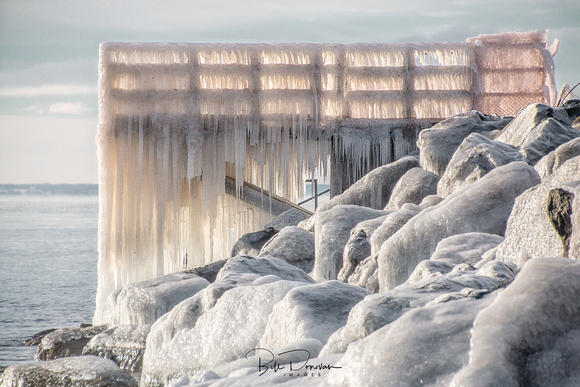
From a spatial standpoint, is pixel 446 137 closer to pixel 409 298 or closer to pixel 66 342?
pixel 66 342

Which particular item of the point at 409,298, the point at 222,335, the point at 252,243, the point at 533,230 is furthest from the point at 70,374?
the point at 252,243

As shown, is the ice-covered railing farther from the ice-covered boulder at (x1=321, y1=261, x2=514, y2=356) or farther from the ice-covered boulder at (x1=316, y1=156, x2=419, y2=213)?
A: the ice-covered boulder at (x1=321, y1=261, x2=514, y2=356)

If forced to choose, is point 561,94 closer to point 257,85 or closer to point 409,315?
point 257,85

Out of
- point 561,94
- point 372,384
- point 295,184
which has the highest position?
point 561,94

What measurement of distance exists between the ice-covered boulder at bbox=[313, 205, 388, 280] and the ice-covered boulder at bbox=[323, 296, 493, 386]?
490cm

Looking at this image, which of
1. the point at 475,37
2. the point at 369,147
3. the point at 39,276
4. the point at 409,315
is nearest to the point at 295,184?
the point at 369,147

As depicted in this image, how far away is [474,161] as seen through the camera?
7586 mm

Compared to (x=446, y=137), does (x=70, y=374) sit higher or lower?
lower

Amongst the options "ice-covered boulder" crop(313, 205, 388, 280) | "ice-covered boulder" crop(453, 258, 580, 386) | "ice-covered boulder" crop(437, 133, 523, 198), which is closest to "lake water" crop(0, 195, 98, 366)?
"ice-covered boulder" crop(313, 205, 388, 280)

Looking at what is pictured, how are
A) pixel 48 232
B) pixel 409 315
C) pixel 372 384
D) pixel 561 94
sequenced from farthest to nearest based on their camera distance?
1. pixel 48 232
2. pixel 561 94
3. pixel 409 315
4. pixel 372 384

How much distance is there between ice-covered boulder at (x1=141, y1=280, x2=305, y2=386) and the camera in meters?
4.80

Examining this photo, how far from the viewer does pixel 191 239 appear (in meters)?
12.5

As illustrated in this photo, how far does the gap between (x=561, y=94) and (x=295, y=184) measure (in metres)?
5.85

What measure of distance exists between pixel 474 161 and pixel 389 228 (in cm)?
144
